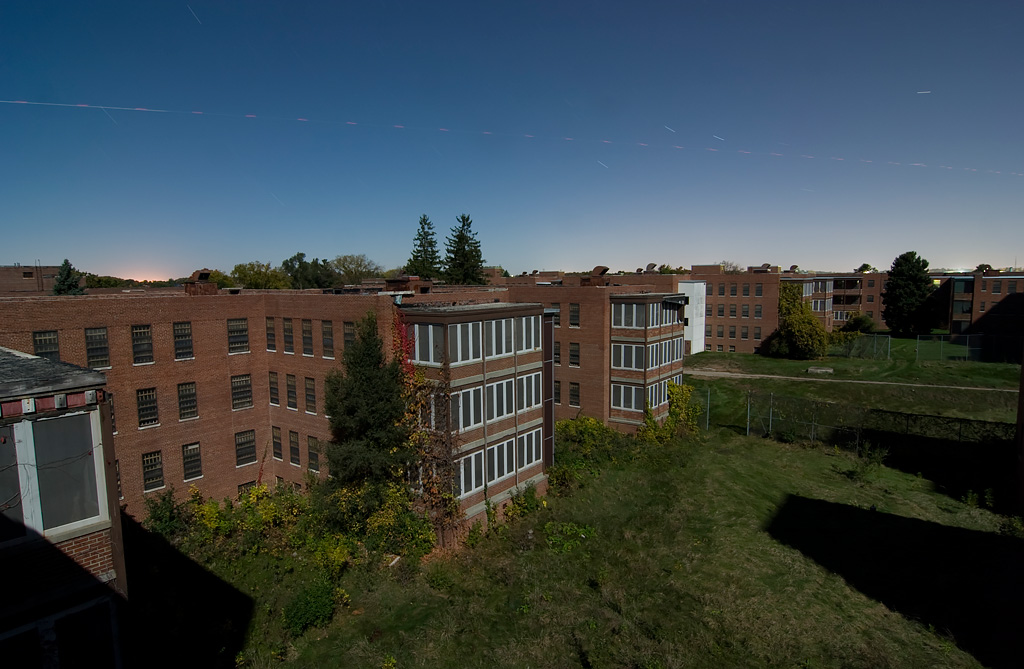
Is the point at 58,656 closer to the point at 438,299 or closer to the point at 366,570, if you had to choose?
the point at 366,570

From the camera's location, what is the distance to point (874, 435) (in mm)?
35906

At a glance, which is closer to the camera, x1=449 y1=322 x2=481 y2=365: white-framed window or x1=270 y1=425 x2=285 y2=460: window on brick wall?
x1=449 y1=322 x2=481 y2=365: white-framed window

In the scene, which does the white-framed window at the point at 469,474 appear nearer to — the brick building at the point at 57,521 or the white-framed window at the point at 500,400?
the white-framed window at the point at 500,400

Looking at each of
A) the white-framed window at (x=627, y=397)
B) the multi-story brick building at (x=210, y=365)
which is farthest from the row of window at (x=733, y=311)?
the multi-story brick building at (x=210, y=365)

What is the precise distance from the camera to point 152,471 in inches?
1080

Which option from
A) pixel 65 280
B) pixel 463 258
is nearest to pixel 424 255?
pixel 463 258

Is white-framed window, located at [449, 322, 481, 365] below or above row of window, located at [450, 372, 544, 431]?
above

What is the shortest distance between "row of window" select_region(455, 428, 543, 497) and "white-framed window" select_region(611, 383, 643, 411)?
9.37m

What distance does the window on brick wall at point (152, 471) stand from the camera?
88.9 ft

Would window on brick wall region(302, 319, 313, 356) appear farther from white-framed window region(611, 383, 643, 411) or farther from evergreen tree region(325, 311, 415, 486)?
white-framed window region(611, 383, 643, 411)

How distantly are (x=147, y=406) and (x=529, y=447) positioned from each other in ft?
63.2

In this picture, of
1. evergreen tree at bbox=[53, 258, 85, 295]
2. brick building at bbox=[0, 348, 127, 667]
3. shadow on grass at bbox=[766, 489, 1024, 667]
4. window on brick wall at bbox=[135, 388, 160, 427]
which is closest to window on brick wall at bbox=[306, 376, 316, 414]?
window on brick wall at bbox=[135, 388, 160, 427]

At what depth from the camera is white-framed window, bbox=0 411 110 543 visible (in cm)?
944

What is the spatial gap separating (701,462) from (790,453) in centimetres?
661
